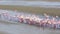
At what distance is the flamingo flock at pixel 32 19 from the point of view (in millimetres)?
2079

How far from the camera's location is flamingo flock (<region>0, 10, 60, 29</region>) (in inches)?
81.8

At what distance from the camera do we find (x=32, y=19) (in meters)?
2.18

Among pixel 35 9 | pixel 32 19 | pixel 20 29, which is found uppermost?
pixel 35 9

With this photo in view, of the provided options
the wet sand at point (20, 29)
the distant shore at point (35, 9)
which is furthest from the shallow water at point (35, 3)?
the wet sand at point (20, 29)

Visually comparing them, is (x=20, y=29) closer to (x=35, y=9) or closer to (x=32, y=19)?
(x=32, y=19)

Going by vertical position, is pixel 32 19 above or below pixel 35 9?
below

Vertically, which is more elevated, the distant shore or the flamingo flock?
the distant shore

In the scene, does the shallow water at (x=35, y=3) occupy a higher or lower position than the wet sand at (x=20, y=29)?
higher

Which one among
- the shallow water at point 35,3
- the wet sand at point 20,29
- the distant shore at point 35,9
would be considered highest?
the shallow water at point 35,3

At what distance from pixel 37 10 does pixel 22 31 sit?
33 centimetres

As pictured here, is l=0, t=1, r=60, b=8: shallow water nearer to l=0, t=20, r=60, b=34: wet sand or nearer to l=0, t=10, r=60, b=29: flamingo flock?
l=0, t=10, r=60, b=29: flamingo flock

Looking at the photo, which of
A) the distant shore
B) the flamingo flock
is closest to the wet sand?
the flamingo flock

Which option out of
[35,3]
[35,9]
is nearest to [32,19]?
[35,9]

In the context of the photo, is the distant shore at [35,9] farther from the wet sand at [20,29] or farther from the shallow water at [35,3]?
the wet sand at [20,29]
